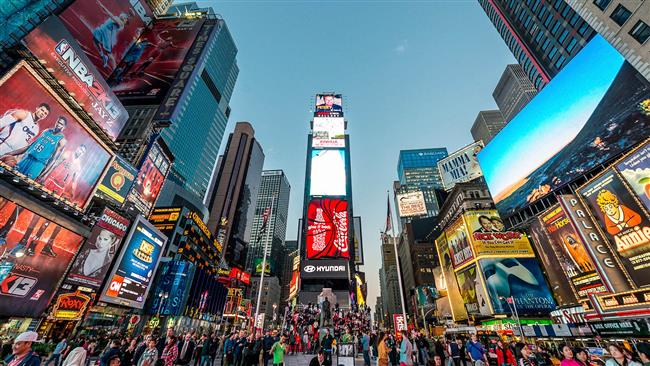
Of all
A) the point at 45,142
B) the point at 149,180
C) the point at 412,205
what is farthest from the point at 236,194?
the point at 45,142

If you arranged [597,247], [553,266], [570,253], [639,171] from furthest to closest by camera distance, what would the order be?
[553,266]
[570,253]
[597,247]
[639,171]

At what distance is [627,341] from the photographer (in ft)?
62.4

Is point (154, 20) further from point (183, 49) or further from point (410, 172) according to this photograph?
point (410, 172)

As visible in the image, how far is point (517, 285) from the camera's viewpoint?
35.6 meters

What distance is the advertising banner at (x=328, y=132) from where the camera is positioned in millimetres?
42875

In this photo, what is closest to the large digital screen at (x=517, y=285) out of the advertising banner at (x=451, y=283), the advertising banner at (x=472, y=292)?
the advertising banner at (x=472, y=292)

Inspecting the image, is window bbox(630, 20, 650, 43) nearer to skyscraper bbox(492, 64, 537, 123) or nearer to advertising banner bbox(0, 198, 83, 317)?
advertising banner bbox(0, 198, 83, 317)

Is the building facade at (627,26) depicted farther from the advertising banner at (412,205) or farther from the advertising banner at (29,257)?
the advertising banner at (29,257)

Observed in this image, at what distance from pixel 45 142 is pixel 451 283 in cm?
5905

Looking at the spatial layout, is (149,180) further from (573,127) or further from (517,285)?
(517,285)

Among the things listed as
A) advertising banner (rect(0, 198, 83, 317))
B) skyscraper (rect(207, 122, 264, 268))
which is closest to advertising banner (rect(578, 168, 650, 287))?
advertising banner (rect(0, 198, 83, 317))

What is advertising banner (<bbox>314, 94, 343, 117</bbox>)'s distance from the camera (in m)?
47.7

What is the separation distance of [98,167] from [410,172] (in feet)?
492

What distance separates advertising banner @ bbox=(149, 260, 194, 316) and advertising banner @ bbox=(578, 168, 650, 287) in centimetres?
5732
